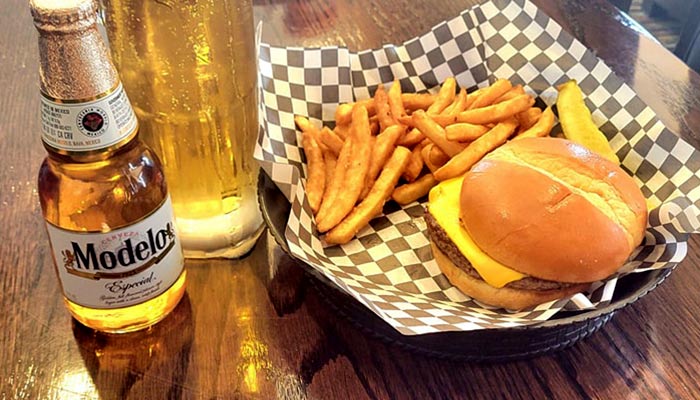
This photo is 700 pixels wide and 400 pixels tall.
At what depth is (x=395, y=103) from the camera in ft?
3.91

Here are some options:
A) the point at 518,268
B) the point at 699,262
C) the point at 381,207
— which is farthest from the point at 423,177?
the point at 699,262

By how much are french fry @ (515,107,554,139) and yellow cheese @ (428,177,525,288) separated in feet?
0.51

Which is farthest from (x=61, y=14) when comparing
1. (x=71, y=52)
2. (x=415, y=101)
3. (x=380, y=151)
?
(x=415, y=101)

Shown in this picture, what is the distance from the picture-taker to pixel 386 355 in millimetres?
900

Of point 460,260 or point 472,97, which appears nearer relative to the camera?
point 460,260

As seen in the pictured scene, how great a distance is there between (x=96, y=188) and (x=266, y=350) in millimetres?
296

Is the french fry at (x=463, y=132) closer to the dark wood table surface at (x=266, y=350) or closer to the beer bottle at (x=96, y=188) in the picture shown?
the dark wood table surface at (x=266, y=350)

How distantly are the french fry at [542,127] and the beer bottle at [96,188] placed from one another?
60 cm

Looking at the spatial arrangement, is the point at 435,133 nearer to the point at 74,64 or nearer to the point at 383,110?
the point at 383,110

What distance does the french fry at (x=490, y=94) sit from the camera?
1202 millimetres

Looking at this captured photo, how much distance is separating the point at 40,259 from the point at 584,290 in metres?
0.77

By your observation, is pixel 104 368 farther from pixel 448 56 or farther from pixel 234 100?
pixel 448 56

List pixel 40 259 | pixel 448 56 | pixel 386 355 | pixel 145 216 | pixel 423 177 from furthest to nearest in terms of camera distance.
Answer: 1. pixel 448 56
2. pixel 423 177
3. pixel 40 259
4. pixel 386 355
5. pixel 145 216

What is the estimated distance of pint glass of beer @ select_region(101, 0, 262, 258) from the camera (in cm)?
84
